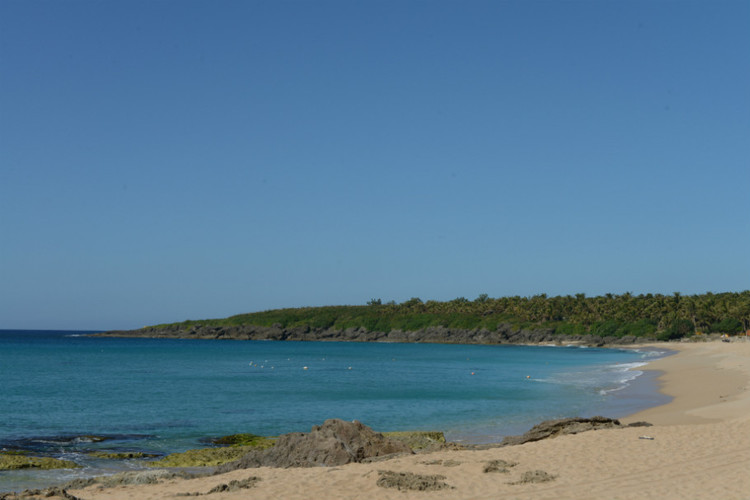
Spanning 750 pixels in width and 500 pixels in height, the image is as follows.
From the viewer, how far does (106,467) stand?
20.4m

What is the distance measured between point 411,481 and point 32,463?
12971 millimetres

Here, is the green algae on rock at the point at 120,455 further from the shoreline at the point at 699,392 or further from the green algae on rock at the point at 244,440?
the shoreline at the point at 699,392

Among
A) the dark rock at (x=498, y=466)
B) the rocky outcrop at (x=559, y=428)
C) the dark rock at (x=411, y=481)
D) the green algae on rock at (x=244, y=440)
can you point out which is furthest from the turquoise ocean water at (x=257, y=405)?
the dark rock at (x=411, y=481)

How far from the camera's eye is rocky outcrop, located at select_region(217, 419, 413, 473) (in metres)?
17.4

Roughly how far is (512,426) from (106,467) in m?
17.6

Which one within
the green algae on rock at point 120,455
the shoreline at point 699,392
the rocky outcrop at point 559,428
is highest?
the rocky outcrop at point 559,428

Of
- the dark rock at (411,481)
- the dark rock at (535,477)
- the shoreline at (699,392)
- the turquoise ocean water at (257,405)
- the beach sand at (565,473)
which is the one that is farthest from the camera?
the shoreline at (699,392)

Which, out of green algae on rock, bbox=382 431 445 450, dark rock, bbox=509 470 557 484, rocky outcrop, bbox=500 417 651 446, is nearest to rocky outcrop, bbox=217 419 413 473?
green algae on rock, bbox=382 431 445 450

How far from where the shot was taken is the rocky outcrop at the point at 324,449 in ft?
57.0

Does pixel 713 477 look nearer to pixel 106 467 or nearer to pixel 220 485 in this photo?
pixel 220 485

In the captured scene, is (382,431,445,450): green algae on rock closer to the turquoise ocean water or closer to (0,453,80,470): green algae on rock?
the turquoise ocean water

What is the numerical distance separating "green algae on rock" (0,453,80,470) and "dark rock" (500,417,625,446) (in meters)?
13.9

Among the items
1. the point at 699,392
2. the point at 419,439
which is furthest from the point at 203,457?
the point at 699,392

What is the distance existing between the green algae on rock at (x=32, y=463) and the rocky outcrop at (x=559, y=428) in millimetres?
13914
